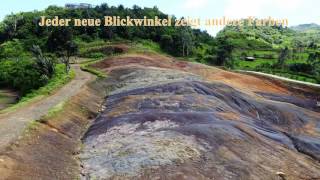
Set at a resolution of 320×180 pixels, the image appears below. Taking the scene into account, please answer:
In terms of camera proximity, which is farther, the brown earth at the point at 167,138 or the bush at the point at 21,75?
the bush at the point at 21,75

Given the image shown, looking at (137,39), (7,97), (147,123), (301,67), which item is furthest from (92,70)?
(301,67)

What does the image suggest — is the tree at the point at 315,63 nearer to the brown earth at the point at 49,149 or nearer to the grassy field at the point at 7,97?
the grassy field at the point at 7,97

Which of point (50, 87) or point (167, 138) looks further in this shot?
point (50, 87)

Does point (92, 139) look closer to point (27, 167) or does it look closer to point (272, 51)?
point (27, 167)

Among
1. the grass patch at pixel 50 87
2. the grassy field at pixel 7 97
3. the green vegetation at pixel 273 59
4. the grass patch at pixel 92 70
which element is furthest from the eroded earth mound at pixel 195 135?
the green vegetation at pixel 273 59

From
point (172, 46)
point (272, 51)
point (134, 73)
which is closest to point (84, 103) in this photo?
point (134, 73)

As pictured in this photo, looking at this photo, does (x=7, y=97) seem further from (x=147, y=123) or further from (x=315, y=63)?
(x=315, y=63)
